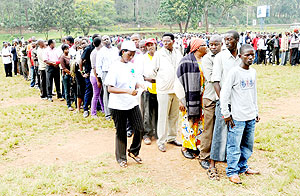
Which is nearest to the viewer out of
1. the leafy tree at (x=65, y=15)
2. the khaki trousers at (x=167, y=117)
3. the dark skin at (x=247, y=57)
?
the dark skin at (x=247, y=57)

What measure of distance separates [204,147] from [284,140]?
2031 millimetres

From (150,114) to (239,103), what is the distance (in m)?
2.44

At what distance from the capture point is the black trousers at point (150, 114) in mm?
5688

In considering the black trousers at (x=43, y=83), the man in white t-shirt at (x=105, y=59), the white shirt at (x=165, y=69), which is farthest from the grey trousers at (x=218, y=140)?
the black trousers at (x=43, y=83)

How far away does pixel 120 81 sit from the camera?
13.7ft

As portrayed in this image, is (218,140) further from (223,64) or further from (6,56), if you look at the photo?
(6,56)

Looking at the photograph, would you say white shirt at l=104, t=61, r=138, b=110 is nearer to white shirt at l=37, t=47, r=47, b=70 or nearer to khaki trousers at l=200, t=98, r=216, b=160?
khaki trousers at l=200, t=98, r=216, b=160

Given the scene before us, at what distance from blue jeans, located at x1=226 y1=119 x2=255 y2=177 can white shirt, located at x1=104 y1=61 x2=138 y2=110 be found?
A: 5.02ft

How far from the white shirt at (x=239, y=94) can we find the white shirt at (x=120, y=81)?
1383mm

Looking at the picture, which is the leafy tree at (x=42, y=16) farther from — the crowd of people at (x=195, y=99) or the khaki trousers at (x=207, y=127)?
the khaki trousers at (x=207, y=127)

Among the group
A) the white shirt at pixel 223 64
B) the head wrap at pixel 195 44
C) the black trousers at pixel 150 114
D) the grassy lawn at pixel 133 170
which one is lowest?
the grassy lawn at pixel 133 170

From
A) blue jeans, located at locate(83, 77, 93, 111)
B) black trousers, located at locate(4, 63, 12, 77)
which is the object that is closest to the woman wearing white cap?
blue jeans, located at locate(83, 77, 93, 111)

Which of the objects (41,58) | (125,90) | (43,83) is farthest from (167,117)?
(43,83)

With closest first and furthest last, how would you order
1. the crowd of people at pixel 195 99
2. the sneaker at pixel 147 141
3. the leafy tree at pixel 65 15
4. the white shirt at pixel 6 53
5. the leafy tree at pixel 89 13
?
the crowd of people at pixel 195 99 < the sneaker at pixel 147 141 < the white shirt at pixel 6 53 < the leafy tree at pixel 65 15 < the leafy tree at pixel 89 13
